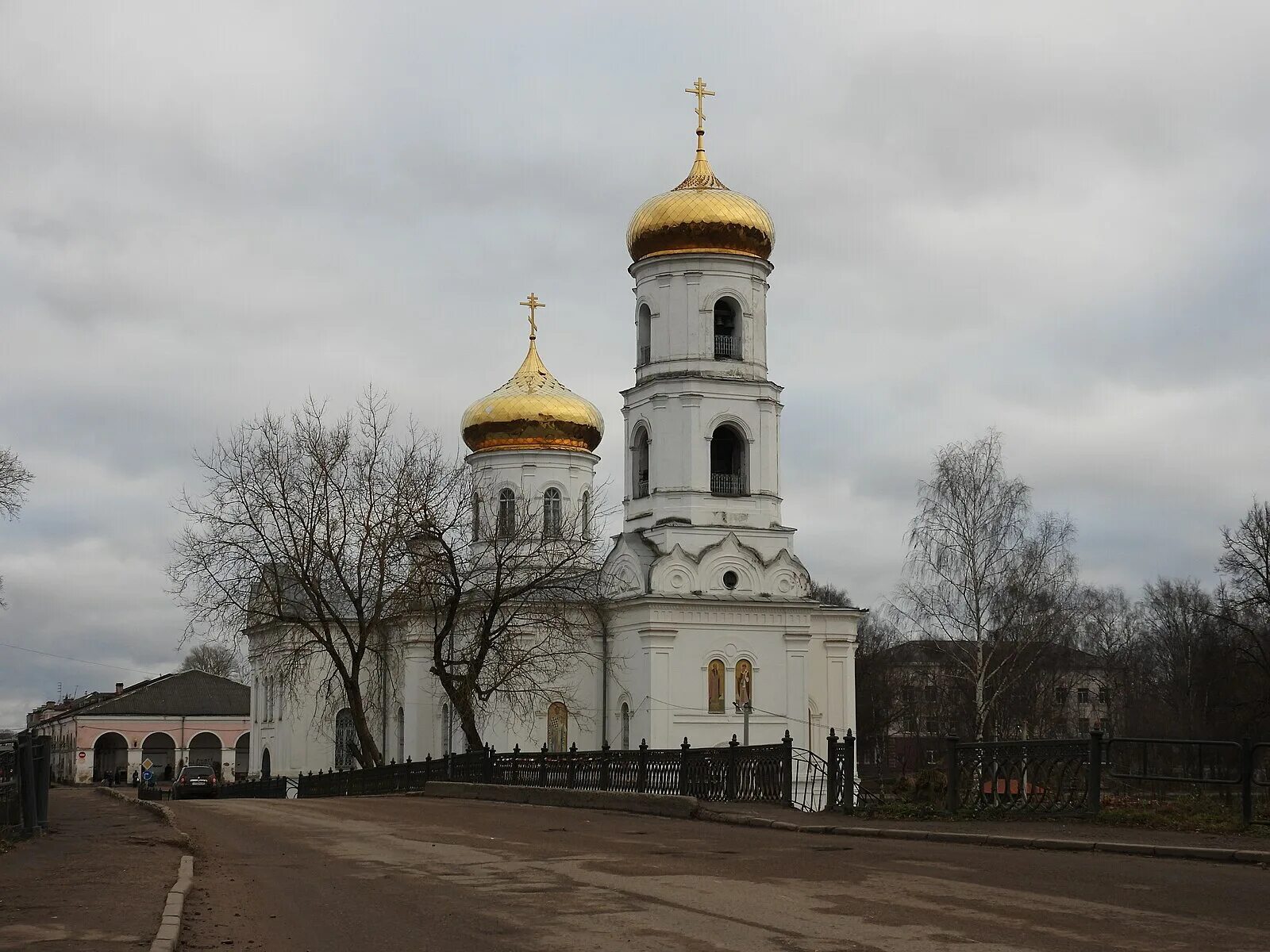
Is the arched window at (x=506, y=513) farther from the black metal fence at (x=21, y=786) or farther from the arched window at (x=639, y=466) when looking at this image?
the black metal fence at (x=21, y=786)

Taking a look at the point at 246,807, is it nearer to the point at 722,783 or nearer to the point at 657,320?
the point at 722,783

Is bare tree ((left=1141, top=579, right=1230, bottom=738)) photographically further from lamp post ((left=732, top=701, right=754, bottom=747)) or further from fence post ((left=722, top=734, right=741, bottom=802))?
fence post ((left=722, top=734, right=741, bottom=802))

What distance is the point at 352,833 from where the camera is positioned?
1811cm

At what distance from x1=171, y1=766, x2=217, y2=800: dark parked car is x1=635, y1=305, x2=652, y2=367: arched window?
19002mm

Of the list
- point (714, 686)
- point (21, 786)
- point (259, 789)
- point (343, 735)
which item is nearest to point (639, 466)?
point (714, 686)

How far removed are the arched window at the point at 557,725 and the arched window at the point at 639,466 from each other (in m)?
6.84

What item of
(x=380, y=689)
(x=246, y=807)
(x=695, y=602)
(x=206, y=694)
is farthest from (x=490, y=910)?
(x=206, y=694)

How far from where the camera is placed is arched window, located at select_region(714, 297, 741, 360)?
145 ft

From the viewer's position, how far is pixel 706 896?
1121cm

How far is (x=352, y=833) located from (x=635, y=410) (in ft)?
90.3

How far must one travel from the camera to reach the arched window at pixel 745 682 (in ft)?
142

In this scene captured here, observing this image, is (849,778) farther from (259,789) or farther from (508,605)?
(259,789)

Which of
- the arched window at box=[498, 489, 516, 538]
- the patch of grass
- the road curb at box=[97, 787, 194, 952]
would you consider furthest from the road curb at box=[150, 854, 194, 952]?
the arched window at box=[498, 489, 516, 538]

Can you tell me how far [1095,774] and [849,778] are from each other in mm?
4018
